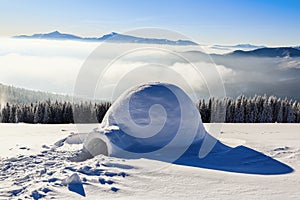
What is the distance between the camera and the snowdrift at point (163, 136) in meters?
10.8

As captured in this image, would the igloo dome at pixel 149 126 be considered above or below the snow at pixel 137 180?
above

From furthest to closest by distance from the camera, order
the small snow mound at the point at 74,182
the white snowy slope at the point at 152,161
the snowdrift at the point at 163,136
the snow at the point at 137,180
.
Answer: the snowdrift at the point at 163,136 → the small snow mound at the point at 74,182 → the white snowy slope at the point at 152,161 → the snow at the point at 137,180

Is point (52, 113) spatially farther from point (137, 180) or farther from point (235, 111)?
point (137, 180)

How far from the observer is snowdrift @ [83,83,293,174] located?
1078cm

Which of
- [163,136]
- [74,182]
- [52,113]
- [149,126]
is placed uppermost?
[149,126]

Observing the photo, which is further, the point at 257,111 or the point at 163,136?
the point at 257,111

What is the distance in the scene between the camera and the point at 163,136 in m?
11.8

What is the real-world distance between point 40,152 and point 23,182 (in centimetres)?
358

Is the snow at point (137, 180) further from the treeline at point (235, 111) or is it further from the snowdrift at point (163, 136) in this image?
the treeline at point (235, 111)

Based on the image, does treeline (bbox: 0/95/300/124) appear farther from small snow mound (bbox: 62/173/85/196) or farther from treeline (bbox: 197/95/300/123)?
small snow mound (bbox: 62/173/85/196)

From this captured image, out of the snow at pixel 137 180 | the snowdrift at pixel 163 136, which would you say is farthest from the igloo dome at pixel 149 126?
the snow at pixel 137 180

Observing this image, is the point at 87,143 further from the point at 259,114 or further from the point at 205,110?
the point at 259,114

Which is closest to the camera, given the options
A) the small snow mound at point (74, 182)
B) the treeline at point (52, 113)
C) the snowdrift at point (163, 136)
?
the small snow mound at point (74, 182)

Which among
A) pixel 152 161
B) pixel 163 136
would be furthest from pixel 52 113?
pixel 152 161
